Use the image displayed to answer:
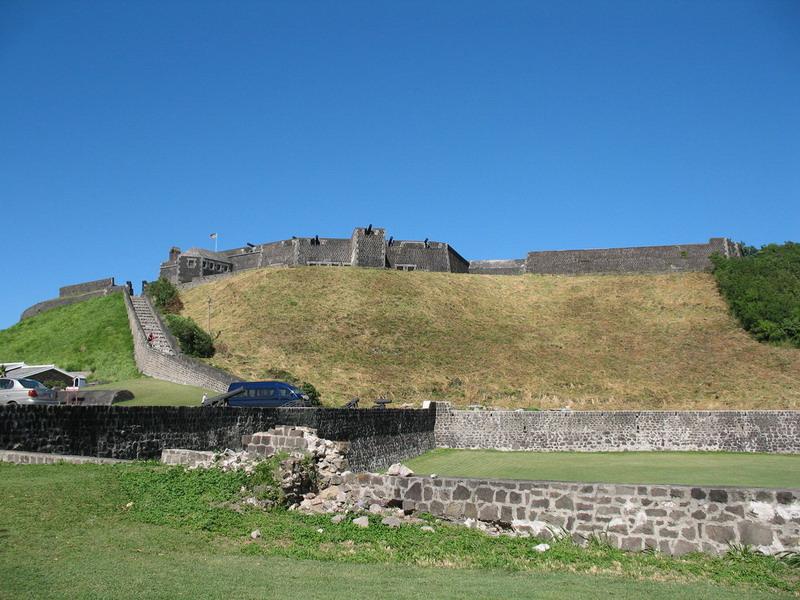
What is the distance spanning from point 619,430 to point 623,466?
25.0ft

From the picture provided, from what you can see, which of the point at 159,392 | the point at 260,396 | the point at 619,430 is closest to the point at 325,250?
the point at 159,392

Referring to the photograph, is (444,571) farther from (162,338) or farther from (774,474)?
(162,338)

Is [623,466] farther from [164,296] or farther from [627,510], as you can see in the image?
[164,296]

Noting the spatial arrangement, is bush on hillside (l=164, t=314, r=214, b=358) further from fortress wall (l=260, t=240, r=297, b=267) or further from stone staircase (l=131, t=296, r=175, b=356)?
fortress wall (l=260, t=240, r=297, b=267)

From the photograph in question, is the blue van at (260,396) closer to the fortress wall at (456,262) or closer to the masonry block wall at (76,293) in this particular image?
the masonry block wall at (76,293)

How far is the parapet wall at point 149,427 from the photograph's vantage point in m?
14.3

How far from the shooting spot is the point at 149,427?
1639 cm

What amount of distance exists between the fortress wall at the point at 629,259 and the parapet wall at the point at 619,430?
147ft

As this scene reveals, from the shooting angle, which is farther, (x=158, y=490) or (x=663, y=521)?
(x=158, y=490)

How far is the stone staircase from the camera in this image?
4681 centimetres

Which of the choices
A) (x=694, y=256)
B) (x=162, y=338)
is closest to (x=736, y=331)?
(x=694, y=256)

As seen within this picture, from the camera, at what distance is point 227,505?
11.3 metres

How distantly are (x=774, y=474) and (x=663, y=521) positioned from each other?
1577 cm

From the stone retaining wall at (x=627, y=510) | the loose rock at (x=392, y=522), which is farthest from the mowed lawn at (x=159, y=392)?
the stone retaining wall at (x=627, y=510)
